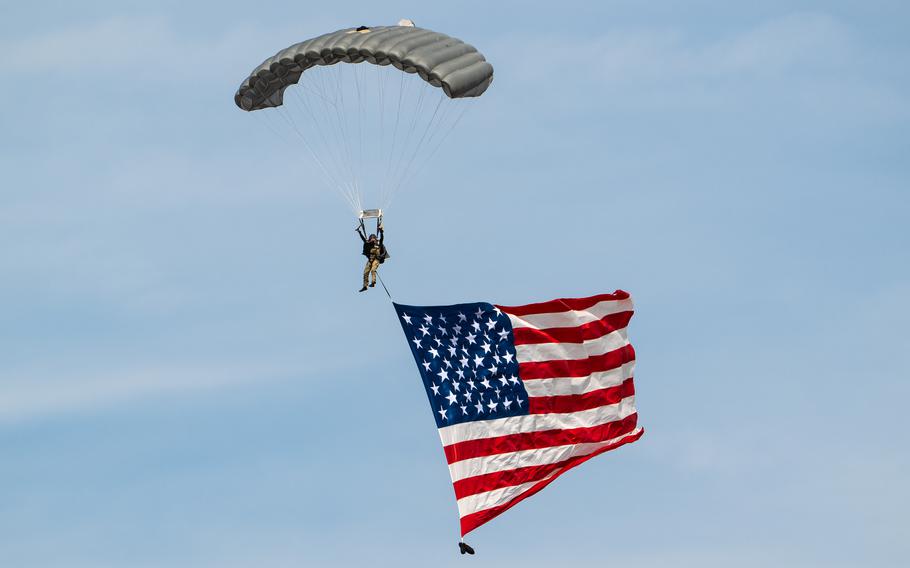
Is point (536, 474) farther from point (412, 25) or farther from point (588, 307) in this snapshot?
point (412, 25)

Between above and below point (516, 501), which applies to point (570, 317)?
above

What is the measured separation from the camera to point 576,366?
1405 inches

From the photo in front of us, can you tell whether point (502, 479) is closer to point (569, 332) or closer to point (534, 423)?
point (534, 423)

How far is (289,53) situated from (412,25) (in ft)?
8.43

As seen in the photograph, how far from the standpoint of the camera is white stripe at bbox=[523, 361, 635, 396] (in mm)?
35188

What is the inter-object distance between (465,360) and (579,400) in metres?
2.64

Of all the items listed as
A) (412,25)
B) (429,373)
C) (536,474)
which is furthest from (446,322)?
(412,25)

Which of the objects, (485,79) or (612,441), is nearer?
(485,79)

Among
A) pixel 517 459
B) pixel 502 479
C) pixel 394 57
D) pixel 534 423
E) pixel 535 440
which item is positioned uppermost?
pixel 394 57

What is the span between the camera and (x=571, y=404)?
35.4m

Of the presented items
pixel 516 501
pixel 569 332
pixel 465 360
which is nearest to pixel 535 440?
pixel 516 501

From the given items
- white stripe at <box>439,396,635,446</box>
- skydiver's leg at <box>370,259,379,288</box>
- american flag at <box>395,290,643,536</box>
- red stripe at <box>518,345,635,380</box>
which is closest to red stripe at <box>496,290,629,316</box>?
american flag at <box>395,290,643,536</box>

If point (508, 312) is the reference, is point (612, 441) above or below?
below

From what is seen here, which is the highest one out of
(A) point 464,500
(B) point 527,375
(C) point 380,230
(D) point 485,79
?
(D) point 485,79
